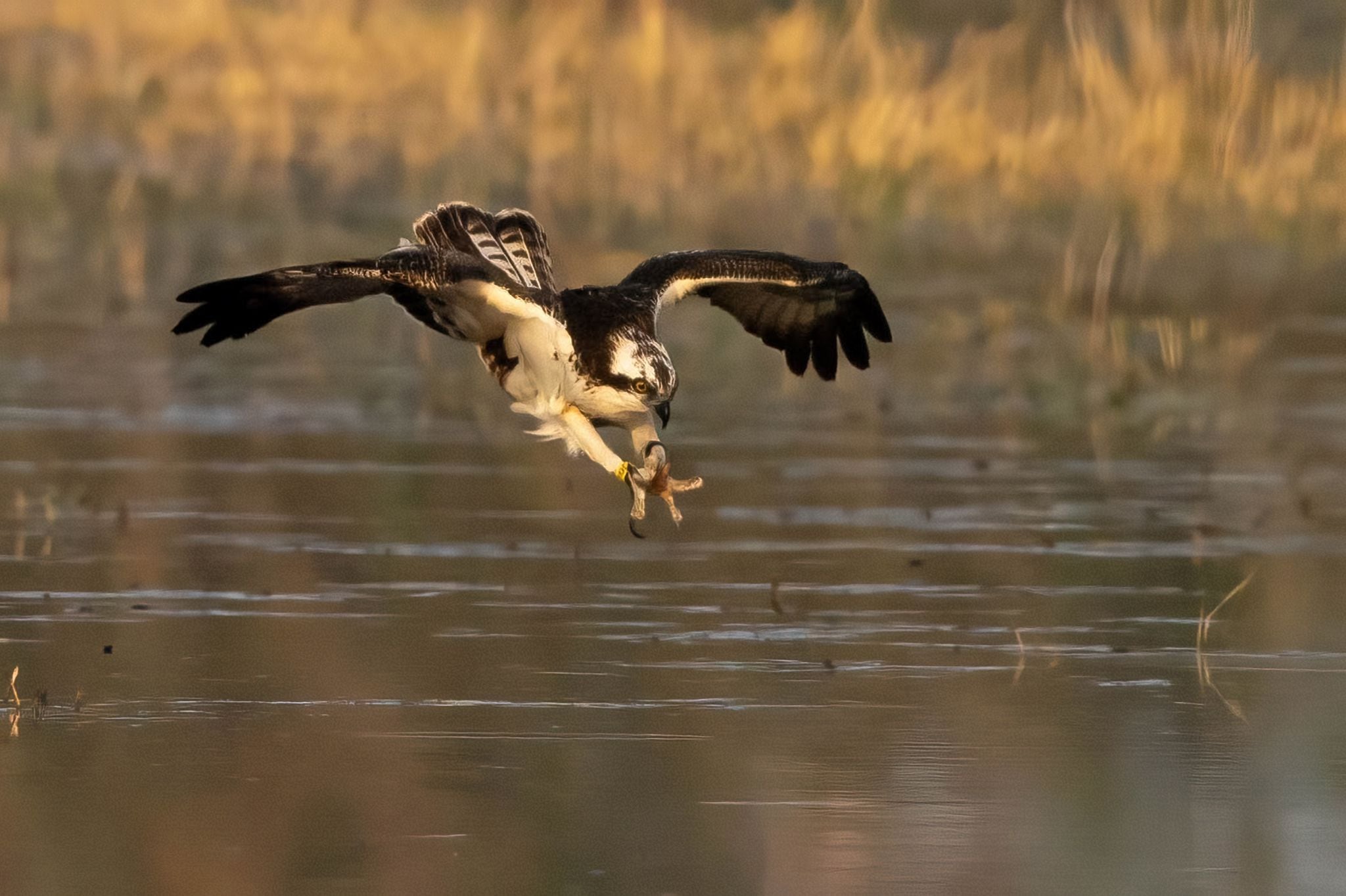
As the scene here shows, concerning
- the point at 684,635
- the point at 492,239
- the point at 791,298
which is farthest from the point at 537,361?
the point at 791,298

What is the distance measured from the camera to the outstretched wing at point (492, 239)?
11789 millimetres

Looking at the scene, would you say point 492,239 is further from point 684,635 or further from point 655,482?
point 684,635

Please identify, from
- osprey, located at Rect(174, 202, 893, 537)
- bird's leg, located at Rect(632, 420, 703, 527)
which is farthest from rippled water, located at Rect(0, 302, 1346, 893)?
osprey, located at Rect(174, 202, 893, 537)

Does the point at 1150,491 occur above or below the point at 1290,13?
below

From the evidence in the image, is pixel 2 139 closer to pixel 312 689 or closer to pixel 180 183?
pixel 180 183

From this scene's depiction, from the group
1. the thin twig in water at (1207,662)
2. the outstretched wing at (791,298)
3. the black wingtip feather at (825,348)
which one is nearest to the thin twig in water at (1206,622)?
the thin twig in water at (1207,662)

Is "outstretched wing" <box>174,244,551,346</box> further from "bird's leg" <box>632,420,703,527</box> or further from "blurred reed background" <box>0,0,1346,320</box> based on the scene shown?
"blurred reed background" <box>0,0,1346,320</box>

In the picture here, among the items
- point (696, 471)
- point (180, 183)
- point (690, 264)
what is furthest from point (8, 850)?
point (180, 183)

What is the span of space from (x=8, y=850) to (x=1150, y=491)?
309 inches

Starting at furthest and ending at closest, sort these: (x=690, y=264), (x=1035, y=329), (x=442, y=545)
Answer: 1. (x=1035, y=329)
2. (x=442, y=545)
3. (x=690, y=264)

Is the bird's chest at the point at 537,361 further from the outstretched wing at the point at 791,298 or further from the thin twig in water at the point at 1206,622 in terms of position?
the thin twig in water at the point at 1206,622

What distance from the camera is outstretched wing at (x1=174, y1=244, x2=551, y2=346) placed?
10539 millimetres

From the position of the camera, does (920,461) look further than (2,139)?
No

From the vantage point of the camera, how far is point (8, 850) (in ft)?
25.0
